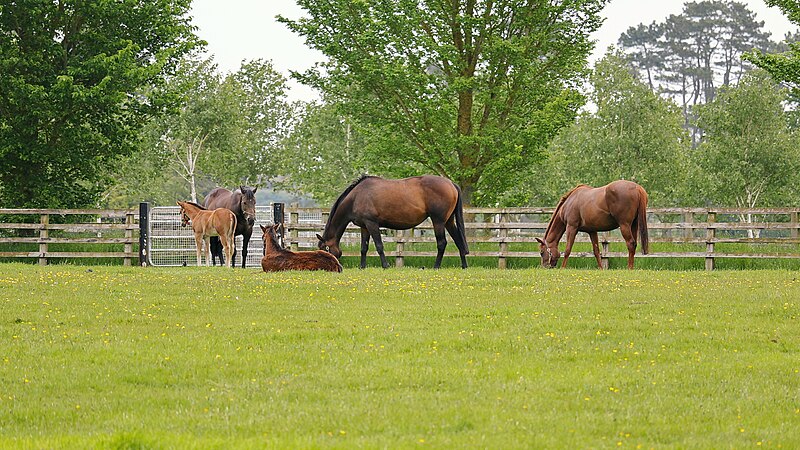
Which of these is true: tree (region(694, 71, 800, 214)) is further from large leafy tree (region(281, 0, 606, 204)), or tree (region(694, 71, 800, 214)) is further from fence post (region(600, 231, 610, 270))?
fence post (region(600, 231, 610, 270))

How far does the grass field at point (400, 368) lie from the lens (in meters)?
6.09

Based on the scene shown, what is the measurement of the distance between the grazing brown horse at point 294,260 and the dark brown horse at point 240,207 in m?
3.15

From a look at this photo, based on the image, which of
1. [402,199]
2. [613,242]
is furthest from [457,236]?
[613,242]

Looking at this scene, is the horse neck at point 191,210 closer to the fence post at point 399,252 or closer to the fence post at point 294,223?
the fence post at point 294,223

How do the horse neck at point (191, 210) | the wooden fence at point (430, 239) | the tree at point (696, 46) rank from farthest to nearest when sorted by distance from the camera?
1. the tree at point (696, 46)
2. the horse neck at point (191, 210)
3. the wooden fence at point (430, 239)

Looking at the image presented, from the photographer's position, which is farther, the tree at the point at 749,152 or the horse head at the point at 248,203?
the tree at the point at 749,152

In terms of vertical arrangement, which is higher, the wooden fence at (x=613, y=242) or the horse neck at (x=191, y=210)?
the horse neck at (x=191, y=210)

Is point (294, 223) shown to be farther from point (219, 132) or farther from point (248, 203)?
point (219, 132)

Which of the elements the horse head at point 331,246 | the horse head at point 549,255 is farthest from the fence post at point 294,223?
the horse head at point 549,255

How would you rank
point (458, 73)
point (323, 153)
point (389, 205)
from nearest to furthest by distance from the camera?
point (389, 205) → point (458, 73) → point (323, 153)

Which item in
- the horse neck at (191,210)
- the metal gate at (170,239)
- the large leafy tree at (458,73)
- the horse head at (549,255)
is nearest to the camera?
the horse head at (549,255)

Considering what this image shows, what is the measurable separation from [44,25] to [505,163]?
13.7 m

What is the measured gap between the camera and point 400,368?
801 centimetres

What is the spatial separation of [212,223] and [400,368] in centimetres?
1444
